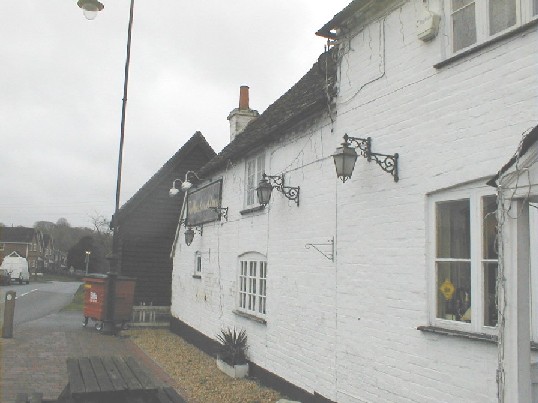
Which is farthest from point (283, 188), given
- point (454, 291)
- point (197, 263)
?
point (197, 263)

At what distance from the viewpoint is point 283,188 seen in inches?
352

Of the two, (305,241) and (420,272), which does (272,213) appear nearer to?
(305,241)

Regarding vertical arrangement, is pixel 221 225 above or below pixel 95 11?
below

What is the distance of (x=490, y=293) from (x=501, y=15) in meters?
2.66

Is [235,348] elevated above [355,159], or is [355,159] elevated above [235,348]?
[355,159]

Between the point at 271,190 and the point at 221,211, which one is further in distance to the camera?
the point at 221,211

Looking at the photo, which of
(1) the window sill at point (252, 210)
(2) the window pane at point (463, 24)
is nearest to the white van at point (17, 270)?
(1) the window sill at point (252, 210)

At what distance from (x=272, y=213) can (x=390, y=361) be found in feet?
14.0

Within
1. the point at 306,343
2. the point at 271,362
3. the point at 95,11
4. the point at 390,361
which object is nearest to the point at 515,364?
the point at 390,361

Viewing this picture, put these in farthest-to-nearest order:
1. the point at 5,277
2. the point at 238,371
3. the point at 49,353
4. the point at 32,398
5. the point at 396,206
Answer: the point at 5,277
the point at 49,353
the point at 238,371
the point at 32,398
the point at 396,206

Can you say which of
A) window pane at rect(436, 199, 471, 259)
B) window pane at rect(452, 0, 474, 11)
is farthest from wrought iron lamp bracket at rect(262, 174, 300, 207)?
window pane at rect(452, 0, 474, 11)

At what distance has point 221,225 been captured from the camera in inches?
498

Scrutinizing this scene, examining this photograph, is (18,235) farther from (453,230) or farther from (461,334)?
(461,334)

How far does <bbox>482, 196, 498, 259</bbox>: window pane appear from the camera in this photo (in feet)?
16.0
